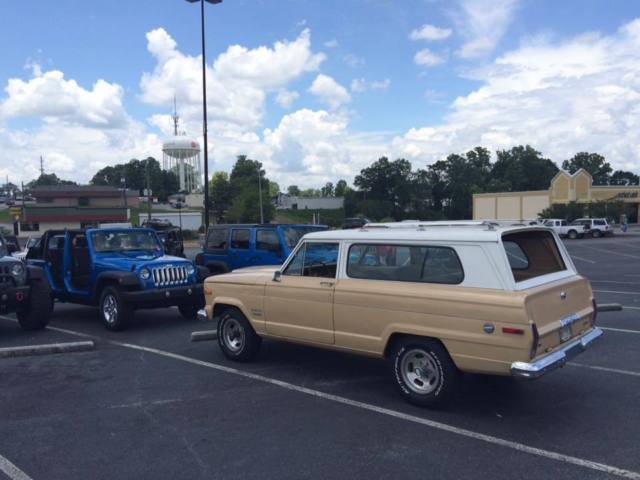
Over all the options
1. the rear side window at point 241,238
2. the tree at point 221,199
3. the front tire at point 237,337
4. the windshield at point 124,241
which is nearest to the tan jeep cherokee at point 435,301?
the front tire at point 237,337

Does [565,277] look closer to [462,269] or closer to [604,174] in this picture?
[462,269]

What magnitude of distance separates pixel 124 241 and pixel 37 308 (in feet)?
7.12

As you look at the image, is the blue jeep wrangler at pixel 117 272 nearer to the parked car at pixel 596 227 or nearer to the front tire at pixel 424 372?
the front tire at pixel 424 372

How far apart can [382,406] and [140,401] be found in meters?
2.55

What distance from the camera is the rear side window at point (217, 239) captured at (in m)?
13.6

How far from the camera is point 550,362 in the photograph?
4.96 metres

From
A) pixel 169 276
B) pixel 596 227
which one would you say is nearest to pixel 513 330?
pixel 169 276

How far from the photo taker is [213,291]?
7734mm

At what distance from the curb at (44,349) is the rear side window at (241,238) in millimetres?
5124

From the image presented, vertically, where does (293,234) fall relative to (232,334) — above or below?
above

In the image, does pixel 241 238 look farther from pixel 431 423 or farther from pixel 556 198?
pixel 556 198

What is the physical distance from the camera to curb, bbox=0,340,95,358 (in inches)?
315

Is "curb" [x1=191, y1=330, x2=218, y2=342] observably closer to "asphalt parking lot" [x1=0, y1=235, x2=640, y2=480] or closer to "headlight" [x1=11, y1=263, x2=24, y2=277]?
"asphalt parking lot" [x1=0, y1=235, x2=640, y2=480]

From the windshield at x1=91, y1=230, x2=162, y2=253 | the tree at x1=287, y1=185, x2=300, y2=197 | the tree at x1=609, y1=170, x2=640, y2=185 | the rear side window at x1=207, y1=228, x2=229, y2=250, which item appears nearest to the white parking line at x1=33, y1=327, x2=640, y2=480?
the windshield at x1=91, y1=230, x2=162, y2=253
